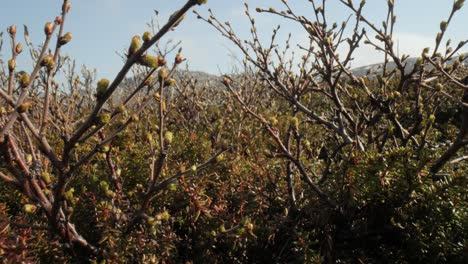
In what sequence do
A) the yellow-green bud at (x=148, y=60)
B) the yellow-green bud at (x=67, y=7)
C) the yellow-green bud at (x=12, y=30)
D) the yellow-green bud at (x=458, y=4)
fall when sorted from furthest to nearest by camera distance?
the yellow-green bud at (x=458, y=4)
the yellow-green bud at (x=12, y=30)
the yellow-green bud at (x=67, y=7)
the yellow-green bud at (x=148, y=60)

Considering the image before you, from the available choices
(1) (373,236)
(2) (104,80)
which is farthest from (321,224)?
(2) (104,80)

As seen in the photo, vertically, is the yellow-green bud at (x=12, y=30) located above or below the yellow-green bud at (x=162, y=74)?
above

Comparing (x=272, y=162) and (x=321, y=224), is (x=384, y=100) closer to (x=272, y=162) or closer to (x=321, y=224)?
(x=272, y=162)

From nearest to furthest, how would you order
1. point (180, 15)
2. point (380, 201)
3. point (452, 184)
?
point (180, 15), point (452, 184), point (380, 201)

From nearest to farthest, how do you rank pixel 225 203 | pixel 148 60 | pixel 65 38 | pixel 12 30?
1. pixel 148 60
2. pixel 65 38
3. pixel 12 30
4. pixel 225 203

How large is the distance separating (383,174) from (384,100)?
76 centimetres

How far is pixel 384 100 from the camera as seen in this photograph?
216 centimetres

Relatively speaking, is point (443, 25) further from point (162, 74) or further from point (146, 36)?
point (146, 36)

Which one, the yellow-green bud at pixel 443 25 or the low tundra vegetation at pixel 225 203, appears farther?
the yellow-green bud at pixel 443 25

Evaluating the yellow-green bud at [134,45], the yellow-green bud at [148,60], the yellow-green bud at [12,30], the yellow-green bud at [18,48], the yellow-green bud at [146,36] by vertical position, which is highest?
the yellow-green bud at [12,30]

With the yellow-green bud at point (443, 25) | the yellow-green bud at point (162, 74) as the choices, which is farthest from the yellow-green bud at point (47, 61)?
the yellow-green bud at point (443, 25)

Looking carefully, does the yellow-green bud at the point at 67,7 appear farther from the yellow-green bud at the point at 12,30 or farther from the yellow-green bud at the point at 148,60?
the yellow-green bud at the point at 148,60

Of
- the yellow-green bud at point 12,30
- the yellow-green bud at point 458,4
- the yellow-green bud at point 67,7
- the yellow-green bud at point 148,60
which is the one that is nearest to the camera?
the yellow-green bud at point 148,60

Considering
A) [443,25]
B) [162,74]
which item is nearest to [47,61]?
[162,74]
